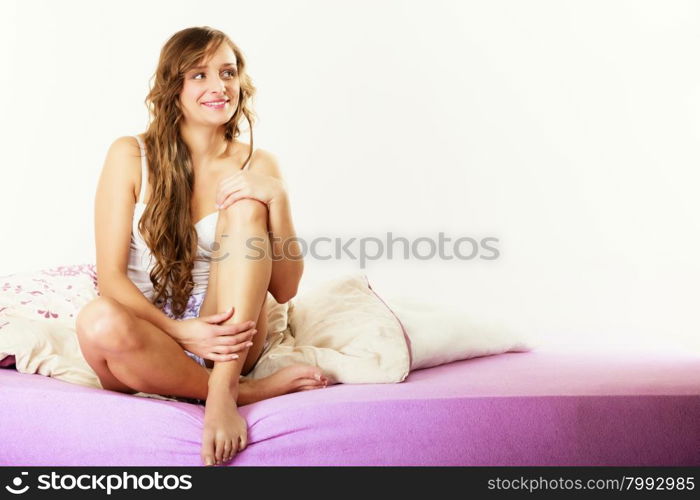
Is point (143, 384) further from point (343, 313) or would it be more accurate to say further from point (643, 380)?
point (643, 380)

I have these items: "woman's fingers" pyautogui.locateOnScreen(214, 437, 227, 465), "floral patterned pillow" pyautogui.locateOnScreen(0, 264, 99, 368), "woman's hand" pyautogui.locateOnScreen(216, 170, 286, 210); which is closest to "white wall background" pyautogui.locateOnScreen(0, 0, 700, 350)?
"floral patterned pillow" pyautogui.locateOnScreen(0, 264, 99, 368)

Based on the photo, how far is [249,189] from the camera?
6.24 feet

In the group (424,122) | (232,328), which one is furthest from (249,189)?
(424,122)

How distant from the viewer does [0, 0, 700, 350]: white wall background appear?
11.4 ft

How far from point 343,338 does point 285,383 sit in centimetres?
25

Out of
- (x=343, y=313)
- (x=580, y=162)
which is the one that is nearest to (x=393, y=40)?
(x=580, y=162)

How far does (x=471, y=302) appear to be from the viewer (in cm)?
373

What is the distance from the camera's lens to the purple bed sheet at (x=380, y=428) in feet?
5.53

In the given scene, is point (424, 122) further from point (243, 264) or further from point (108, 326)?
point (108, 326)

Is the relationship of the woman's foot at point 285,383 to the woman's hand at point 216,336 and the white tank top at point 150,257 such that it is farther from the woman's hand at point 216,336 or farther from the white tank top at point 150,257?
the white tank top at point 150,257

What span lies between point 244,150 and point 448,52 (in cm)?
164

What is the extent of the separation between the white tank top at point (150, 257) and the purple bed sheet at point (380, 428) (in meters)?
0.37

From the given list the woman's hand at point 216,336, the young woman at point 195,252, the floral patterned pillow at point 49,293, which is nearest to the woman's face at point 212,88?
the young woman at point 195,252

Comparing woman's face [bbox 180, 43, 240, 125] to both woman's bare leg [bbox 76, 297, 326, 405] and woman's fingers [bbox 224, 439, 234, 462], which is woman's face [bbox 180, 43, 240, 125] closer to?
woman's bare leg [bbox 76, 297, 326, 405]
